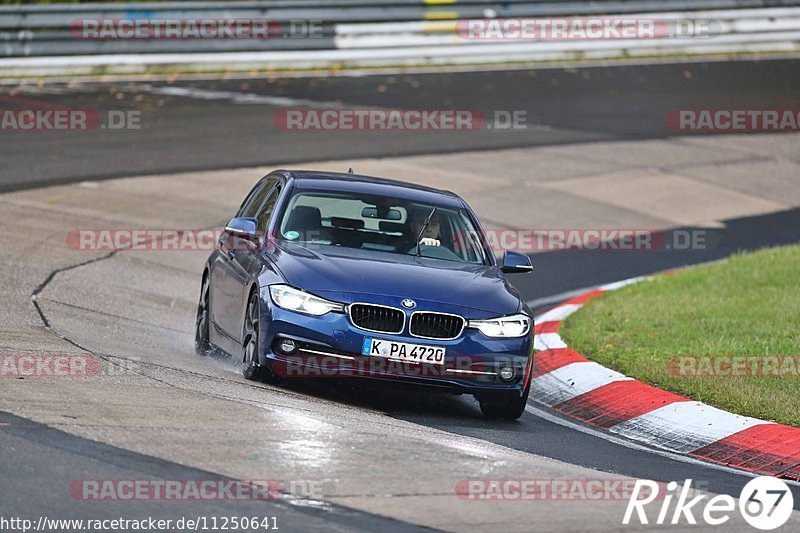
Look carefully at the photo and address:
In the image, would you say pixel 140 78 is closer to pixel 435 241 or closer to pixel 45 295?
pixel 45 295

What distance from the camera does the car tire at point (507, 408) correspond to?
9.27 metres

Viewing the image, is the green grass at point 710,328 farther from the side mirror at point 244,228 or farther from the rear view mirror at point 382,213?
the side mirror at point 244,228

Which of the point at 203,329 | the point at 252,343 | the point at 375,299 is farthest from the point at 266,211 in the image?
the point at 375,299

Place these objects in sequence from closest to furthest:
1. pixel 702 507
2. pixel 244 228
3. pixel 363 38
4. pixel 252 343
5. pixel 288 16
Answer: pixel 702 507
pixel 252 343
pixel 244 228
pixel 288 16
pixel 363 38

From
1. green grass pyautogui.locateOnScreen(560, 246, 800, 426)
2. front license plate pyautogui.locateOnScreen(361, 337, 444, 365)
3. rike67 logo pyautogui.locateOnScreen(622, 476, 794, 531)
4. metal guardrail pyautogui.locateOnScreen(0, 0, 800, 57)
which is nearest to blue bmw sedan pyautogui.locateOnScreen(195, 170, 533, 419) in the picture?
front license plate pyautogui.locateOnScreen(361, 337, 444, 365)

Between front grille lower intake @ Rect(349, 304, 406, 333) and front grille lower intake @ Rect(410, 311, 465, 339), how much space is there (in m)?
0.09

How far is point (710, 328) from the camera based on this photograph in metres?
12.2

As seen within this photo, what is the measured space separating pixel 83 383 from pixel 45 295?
12.9ft

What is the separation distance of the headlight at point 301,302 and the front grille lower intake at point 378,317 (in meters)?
0.11

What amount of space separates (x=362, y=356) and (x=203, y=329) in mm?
2497

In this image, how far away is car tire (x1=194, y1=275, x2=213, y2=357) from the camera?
10.8 m

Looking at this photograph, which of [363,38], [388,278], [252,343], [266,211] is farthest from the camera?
[363,38]

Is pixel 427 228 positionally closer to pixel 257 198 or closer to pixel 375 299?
pixel 375 299

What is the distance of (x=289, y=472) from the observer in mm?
6625
